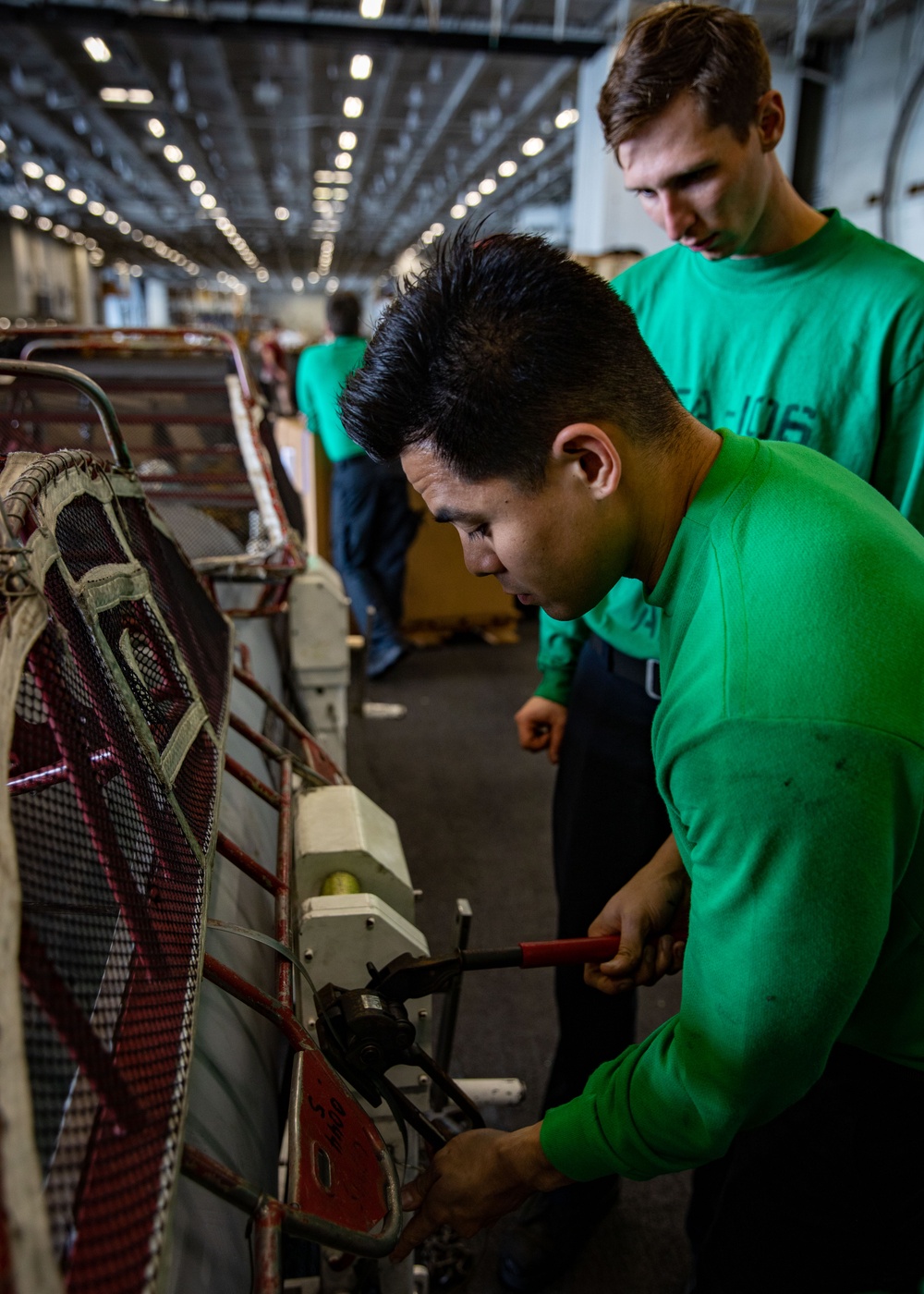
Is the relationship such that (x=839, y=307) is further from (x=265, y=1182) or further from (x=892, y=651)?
(x=265, y=1182)

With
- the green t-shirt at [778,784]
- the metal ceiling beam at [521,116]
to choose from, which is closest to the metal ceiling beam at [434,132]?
the metal ceiling beam at [521,116]

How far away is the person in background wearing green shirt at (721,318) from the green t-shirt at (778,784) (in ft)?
1.81

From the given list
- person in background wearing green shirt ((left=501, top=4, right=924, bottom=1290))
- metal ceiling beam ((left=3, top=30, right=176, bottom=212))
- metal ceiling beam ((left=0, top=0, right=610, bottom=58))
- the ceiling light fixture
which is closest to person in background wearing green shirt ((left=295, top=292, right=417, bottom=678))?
person in background wearing green shirt ((left=501, top=4, right=924, bottom=1290))

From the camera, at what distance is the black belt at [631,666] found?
1.42 metres

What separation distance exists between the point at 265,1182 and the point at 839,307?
1.43 meters

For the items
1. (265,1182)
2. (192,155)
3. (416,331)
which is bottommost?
(265,1182)

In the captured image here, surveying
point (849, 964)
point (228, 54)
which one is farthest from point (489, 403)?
point (228, 54)

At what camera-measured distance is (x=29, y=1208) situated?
407 millimetres

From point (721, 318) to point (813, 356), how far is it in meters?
0.18

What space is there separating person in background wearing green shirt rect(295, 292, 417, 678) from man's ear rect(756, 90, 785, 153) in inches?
129

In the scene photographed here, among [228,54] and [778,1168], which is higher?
[228,54]

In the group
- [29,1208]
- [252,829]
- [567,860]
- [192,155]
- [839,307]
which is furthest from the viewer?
[192,155]

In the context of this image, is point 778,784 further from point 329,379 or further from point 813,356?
point 329,379

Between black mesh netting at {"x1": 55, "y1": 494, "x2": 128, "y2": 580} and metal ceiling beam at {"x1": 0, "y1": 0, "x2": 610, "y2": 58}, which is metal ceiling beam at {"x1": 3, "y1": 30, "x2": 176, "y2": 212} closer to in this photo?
metal ceiling beam at {"x1": 0, "y1": 0, "x2": 610, "y2": 58}
